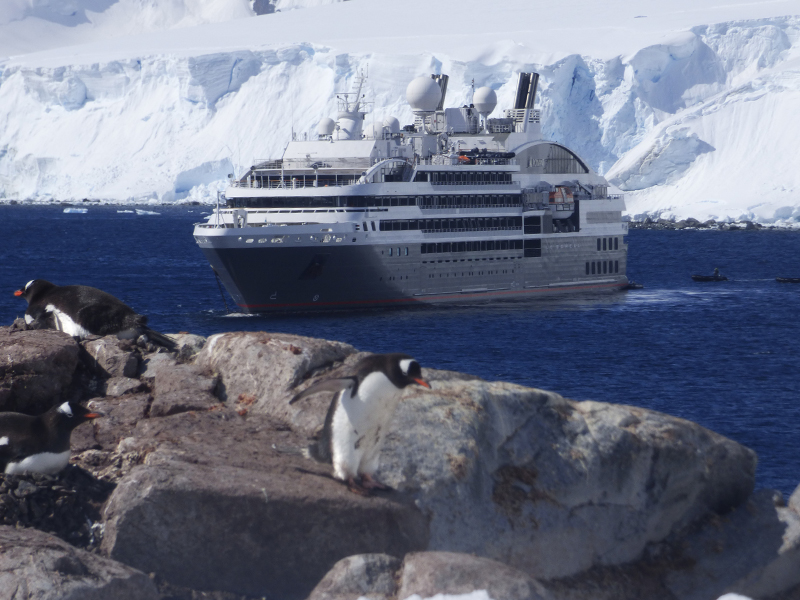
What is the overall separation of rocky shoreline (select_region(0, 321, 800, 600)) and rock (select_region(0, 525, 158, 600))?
14mm

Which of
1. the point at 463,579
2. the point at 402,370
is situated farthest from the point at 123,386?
the point at 463,579

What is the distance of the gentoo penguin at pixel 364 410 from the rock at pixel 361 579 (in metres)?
0.66

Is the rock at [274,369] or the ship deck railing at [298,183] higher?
the ship deck railing at [298,183]

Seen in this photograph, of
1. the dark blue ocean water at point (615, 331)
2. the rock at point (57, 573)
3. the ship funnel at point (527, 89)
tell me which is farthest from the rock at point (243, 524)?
the ship funnel at point (527, 89)

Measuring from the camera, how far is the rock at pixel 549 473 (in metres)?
8.64

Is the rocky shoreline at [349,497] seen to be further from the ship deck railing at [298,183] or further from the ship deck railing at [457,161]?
the ship deck railing at [457,161]

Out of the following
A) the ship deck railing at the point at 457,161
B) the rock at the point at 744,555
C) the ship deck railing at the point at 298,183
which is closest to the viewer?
the rock at the point at 744,555

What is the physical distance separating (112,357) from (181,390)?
1638 mm

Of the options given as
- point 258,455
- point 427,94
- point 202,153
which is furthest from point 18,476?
point 202,153

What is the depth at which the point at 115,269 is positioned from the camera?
5856cm

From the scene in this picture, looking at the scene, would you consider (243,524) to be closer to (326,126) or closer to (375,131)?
(375,131)

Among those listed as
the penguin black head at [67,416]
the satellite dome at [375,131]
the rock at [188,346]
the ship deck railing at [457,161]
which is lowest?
the penguin black head at [67,416]

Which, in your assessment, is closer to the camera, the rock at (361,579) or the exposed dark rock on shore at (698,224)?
the rock at (361,579)

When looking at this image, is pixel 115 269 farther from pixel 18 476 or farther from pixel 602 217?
pixel 18 476
